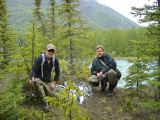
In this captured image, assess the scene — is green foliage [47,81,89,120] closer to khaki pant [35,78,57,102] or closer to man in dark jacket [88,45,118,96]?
khaki pant [35,78,57,102]

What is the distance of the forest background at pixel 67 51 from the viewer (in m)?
2.88

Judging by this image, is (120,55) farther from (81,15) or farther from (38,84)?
(38,84)

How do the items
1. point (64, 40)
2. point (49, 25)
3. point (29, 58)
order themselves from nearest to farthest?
point (29, 58)
point (64, 40)
point (49, 25)

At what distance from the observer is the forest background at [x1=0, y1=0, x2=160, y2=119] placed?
113 inches

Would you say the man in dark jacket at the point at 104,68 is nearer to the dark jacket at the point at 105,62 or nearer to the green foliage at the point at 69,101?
the dark jacket at the point at 105,62

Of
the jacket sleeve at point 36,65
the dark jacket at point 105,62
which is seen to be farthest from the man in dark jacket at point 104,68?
the jacket sleeve at point 36,65

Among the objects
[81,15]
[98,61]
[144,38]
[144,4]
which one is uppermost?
[81,15]

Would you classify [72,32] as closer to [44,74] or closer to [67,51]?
[67,51]

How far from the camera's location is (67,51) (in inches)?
383

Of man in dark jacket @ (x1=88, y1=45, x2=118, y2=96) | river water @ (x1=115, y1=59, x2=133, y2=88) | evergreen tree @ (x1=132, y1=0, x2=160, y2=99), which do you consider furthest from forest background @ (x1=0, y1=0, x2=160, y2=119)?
river water @ (x1=115, y1=59, x2=133, y2=88)

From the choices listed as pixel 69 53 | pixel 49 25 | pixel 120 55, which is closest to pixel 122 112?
pixel 69 53

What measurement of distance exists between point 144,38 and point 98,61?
7.10 ft

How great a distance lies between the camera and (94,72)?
525cm

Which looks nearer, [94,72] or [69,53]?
[94,72]
